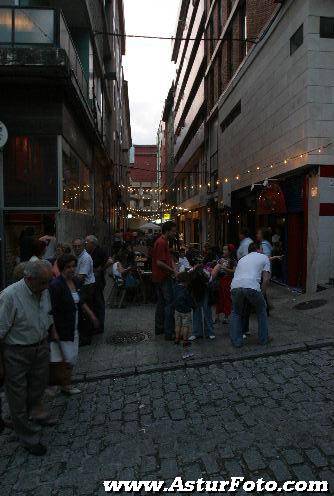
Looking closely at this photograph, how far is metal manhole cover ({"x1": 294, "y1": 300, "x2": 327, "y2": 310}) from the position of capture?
962cm

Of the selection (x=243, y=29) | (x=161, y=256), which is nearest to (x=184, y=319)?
(x=161, y=256)

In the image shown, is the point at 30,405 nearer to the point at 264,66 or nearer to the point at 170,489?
the point at 170,489

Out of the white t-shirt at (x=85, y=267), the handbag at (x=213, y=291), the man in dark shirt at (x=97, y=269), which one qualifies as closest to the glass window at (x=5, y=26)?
the man in dark shirt at (x=97, y=269)

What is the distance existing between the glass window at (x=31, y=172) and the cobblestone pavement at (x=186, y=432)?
20.6ft

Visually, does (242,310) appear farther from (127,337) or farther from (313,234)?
(313,234)

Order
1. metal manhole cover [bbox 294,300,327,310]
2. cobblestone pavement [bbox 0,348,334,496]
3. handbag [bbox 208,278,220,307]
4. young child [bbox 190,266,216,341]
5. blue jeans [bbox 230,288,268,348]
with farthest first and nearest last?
metal manhole cover [bbox 294,300,327,310], handbag [bbox 208,278,220,307], young child [bbox 190,266,216,341], blue jeans [bbox 230,288,268,348], cobblestone pavement [bbox 0,348,334,496]

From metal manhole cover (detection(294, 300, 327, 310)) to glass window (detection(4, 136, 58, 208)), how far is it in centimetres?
656

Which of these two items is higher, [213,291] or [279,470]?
[213,291]

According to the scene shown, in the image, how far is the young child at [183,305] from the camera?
6953 mm

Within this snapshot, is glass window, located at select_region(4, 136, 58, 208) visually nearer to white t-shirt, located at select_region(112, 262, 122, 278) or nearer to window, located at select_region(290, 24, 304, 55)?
white t-shirt, located at select_region(112, 262, 122, 278)

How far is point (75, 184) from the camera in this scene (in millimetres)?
13242

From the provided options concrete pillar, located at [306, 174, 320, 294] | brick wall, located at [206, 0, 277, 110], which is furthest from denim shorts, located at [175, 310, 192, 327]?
brick wall, located at [206, 0, 277, 110]

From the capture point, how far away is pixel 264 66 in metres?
15.1

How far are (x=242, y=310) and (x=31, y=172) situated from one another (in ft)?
21.8
